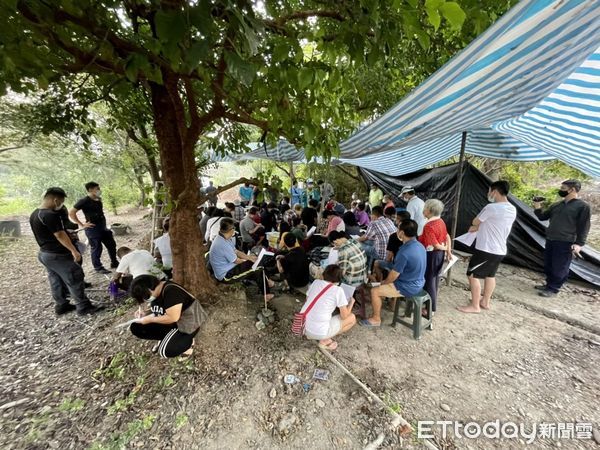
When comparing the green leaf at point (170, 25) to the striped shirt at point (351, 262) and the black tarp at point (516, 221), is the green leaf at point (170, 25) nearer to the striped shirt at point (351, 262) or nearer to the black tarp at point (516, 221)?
the striped shirt at point (351, 262)

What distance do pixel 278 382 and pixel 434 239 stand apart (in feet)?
7.71

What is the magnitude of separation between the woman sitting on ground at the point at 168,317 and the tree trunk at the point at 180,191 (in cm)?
60

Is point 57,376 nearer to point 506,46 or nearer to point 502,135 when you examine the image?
point 506,46

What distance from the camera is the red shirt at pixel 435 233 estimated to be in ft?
9.66

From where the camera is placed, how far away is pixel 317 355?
99.1 inches

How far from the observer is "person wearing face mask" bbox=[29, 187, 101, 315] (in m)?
2.98

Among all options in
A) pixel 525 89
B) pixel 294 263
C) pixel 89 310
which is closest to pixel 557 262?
pixel 525 89

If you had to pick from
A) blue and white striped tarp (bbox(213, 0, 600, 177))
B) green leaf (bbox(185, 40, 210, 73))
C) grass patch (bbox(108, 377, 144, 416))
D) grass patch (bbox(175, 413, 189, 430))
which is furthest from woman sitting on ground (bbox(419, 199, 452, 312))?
grass patch (bbox(108, 377, 144, 416))

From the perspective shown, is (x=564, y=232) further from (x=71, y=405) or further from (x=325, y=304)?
(x=71, y=405)

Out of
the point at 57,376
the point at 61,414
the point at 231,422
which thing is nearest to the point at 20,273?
the point at 57,376

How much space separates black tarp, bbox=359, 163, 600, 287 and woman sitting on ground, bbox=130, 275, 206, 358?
17.8 ft

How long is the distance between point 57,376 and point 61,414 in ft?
1.86

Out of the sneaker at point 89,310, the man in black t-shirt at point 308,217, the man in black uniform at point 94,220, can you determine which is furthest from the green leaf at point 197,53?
the man in black uniform at point 94,220

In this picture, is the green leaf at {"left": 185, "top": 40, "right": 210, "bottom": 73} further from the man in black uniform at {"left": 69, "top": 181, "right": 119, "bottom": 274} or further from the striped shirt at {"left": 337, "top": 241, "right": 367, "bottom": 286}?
the man in black uniform at {"left": 69, "top": 181, "right": 119, "bottom": 274}
